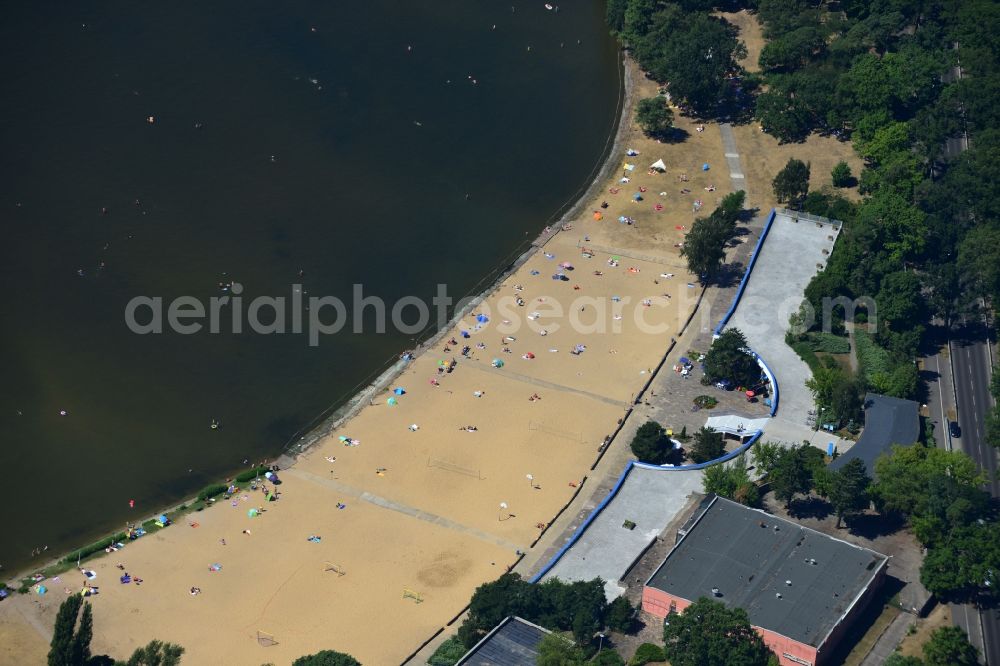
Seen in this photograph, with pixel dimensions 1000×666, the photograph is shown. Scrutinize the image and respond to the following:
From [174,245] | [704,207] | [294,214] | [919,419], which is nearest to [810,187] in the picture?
[704,207]

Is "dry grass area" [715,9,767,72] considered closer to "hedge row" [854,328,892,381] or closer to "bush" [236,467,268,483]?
"hedge row" [854,328,892,381]

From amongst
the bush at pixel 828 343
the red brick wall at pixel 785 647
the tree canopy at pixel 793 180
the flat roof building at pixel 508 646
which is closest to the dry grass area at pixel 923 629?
the red brick wall at pixel 785 647

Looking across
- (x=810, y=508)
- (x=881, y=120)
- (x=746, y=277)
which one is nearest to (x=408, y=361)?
(x=746, y=277)

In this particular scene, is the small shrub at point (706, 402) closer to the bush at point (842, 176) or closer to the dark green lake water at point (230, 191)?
the dark green lake water at point (230, 191)

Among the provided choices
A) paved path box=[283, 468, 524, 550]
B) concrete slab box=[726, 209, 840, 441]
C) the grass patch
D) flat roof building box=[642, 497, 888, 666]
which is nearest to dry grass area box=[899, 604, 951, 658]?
flat roof building box=[642, 497, 888, 666]

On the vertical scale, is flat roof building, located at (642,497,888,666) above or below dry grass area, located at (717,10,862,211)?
below

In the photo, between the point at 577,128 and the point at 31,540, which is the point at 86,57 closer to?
the point at 577,128

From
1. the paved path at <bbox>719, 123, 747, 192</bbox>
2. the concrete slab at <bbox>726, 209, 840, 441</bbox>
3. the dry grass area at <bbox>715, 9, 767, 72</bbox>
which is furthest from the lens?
the dry grass area at <bbox>715, 9, 767, 72</bbox>
